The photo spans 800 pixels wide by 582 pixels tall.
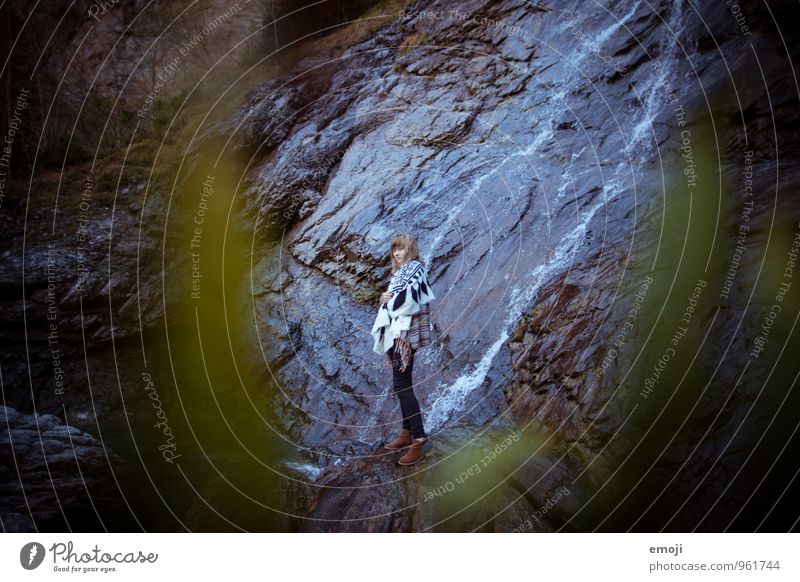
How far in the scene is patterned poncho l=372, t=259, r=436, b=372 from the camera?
6.27 metres

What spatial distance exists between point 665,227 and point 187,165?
6.91m

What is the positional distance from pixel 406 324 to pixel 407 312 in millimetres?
119

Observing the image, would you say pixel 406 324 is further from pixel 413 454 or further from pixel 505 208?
pixel 505 208

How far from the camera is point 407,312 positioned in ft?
20.6

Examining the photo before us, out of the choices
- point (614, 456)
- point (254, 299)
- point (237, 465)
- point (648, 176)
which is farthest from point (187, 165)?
point (614, 456)

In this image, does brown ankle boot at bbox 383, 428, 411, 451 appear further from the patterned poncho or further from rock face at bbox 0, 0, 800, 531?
the patterned poncho

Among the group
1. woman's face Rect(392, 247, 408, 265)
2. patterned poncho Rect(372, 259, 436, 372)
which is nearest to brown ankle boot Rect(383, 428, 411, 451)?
patterned poncho Rect(372, 259, 436, 372)

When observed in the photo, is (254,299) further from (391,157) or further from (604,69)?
(604,69)

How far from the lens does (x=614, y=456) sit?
20.7 feet

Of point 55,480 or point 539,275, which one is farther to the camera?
point 539,275

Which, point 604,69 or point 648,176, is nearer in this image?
point 648,176

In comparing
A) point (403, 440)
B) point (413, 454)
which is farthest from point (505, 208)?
point (413, 454)
